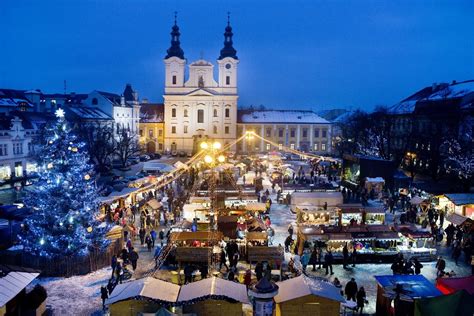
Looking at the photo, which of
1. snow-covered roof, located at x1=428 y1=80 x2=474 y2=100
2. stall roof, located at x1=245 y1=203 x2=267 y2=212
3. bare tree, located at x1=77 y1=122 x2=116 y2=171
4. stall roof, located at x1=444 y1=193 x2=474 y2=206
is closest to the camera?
stall roof, located at x1=444 y1=193 x2=474 y2=206

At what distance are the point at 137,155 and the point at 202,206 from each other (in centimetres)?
3680

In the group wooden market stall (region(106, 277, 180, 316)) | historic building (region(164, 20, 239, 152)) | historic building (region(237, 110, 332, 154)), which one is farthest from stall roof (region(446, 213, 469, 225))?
historic building (region(164, 20, 239, 152))

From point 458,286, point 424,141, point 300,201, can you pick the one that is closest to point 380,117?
point 424,141

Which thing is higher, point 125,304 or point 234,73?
point 234,73

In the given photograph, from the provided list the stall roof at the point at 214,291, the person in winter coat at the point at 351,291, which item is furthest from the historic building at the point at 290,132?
the stall roof at the point at 214,291

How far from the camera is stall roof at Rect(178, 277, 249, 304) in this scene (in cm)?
1129

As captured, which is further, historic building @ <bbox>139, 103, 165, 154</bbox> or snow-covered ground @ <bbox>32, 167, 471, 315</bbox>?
historic building @ <bbox>139, 103, 165, 154</bbox>

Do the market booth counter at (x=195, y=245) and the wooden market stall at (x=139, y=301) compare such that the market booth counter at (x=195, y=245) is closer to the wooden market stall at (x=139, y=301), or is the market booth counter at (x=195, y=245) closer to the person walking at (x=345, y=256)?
the person walking at (x=345, y=256)

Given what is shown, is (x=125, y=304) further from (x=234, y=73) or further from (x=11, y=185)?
(x=234, y=73)

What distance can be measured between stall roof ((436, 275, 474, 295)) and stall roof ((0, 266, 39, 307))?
10537 millimetres

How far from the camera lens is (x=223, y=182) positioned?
32.3m

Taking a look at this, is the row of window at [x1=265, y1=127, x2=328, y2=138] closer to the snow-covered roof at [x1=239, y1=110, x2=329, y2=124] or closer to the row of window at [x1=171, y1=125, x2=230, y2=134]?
the snow-covered roof at [x1=239, y1=110, x2=329, y2=124]

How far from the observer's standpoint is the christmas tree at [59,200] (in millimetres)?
16438

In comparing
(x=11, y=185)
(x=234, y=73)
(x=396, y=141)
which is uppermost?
(x=234, y=73)
